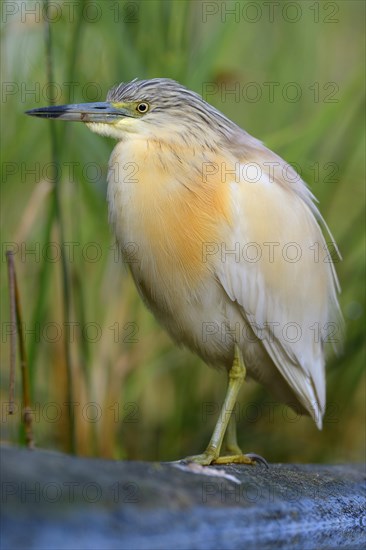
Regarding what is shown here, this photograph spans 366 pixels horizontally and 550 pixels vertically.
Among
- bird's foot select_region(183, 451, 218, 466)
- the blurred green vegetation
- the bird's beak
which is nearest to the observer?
bird's foot select_region(183, 451, 218, 466)

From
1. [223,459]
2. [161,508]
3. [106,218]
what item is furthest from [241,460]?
[106,218]

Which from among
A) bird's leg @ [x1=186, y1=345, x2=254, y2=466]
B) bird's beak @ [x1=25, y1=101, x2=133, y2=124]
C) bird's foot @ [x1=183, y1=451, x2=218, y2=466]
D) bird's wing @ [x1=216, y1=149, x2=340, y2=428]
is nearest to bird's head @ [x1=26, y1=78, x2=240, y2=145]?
bird's beak @ [x1=25, y1=101, x2=133, y2=124]

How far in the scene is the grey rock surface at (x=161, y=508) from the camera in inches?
67.4

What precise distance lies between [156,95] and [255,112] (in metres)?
1.71

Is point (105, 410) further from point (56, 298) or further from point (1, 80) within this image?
point (1, 80)

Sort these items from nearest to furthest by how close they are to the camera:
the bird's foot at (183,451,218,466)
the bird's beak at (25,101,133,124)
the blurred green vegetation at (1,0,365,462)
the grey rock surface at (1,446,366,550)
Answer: the grey rock surface at (1,446,366,550) → the bird's foot at (183,451,218,466) → the bird's beak at (25,101,133,124) → the blurred green vegetation at (1,0,365,462)

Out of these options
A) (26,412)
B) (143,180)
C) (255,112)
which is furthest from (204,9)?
(26,412)

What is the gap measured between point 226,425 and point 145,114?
1.04m

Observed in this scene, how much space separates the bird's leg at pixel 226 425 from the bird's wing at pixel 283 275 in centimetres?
13

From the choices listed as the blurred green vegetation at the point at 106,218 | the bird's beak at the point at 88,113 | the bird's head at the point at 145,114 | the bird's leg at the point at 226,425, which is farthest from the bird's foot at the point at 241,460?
the bird's beak at the point at 88,113

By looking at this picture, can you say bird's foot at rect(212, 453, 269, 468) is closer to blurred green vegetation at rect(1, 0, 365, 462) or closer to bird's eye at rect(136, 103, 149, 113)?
blurred green vegetation at rect(1, 0, 365, 462)

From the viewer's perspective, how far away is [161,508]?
190 cm

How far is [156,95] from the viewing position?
119 inches

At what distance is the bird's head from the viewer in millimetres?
2988
